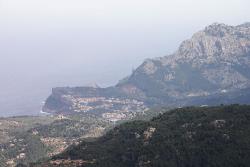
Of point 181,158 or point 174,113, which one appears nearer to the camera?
A: point 181,158

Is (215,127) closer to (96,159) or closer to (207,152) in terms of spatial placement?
(207,152)

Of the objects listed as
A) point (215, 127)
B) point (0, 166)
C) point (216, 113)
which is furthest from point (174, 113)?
point (0, 166)

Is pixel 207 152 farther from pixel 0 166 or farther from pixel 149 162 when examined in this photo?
pixel 0 166

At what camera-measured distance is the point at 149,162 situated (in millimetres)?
114875

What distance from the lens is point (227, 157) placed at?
360 feet

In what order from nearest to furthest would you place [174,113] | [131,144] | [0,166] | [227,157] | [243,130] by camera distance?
1. [227,157]
2. [243,130]
3. [131,144]
4. [174,113]
5. [0,166]

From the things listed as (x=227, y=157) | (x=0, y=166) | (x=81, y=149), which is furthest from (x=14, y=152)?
(x=227, y=157)

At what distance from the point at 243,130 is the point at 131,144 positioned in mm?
23761

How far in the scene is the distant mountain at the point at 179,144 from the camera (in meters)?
113

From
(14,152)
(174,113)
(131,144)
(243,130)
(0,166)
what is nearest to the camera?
(243,130)

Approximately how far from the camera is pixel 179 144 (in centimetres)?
12012

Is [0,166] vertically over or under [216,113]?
under

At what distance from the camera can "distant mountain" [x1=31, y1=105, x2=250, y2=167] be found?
113 metres

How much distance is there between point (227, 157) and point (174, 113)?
41183 millimetres
